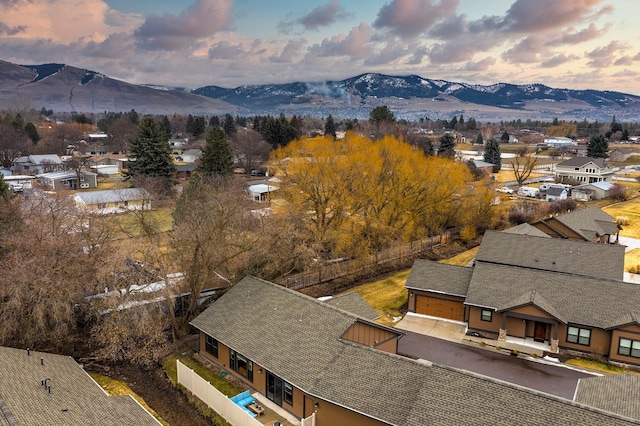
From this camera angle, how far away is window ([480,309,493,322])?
98.0 feet

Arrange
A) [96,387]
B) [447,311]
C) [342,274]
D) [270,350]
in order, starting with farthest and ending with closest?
[342,274] → [447,311] → [270,350] → [96,387]

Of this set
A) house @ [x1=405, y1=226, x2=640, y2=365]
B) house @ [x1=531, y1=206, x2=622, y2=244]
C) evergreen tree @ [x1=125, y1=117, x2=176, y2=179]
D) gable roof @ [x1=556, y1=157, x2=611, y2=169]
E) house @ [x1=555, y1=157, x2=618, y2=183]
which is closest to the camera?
house @ [x1=405, y1=226, x2=640, y2=365]

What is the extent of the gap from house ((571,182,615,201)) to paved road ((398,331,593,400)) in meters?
58.8

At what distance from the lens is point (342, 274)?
1615 inches

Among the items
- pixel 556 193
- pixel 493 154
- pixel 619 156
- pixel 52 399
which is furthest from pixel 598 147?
pixel 52 399

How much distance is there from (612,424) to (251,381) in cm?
1565

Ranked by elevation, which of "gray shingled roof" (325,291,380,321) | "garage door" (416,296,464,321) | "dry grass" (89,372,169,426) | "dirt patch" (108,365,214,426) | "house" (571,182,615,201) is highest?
"house" (571,182,615,201)

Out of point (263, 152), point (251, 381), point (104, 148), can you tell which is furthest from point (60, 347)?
point (104, 148)

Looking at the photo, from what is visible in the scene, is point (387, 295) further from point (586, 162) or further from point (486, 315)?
point (586, 162)

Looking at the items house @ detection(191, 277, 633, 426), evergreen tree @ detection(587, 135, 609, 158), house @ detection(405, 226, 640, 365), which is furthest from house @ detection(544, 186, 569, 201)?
house @ detection(191, 277, 633, 426)

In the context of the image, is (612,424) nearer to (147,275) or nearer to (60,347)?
(147,275)

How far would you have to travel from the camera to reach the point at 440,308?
3300 centimetres

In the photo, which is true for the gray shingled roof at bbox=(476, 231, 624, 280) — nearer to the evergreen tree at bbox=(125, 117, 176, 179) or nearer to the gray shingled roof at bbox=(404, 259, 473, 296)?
the gray shingled roof at bbox=(404, 259, 473, 296)

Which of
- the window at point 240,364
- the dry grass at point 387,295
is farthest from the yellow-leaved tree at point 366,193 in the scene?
the window at point 240,364
